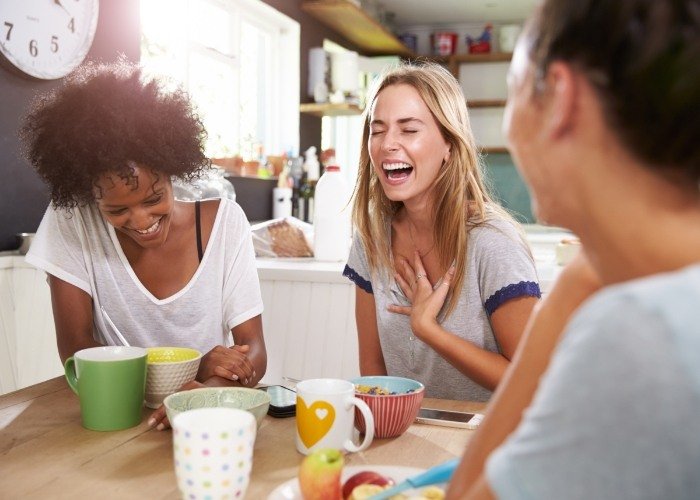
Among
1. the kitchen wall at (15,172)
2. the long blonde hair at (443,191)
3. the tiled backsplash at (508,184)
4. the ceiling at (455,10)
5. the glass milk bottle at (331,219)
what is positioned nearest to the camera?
the long blonde hair at (443,191)

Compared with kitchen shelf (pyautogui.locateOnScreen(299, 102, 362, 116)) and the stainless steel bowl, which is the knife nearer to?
the stainless steel bowl

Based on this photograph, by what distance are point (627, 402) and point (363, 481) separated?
446 mm

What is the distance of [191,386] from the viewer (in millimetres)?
1065

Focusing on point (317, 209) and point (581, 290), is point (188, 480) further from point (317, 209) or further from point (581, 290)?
point (317, 209)

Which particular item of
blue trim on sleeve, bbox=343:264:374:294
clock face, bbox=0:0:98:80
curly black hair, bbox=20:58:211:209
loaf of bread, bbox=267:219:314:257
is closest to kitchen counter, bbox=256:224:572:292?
loaf of bread, bbox=267:219:314:257

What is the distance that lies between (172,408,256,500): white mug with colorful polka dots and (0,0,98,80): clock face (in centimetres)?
175

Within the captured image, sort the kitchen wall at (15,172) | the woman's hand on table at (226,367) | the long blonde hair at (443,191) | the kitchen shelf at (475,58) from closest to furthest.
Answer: the woman's hand on table at (226,367), the long blonde hair at (443,191), the kitchen wall at (15,172), the kitchen shelf at (475,58)

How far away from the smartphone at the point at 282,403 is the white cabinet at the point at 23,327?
1190mm

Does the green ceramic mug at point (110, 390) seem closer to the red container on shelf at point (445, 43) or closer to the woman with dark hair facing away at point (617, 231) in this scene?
the woman with dark hair facing away at point (617, 231)

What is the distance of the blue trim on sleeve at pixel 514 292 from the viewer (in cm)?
129

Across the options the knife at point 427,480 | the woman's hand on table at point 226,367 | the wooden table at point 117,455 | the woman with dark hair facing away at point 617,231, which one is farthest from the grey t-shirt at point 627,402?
the woman's hand on table at point 226,367

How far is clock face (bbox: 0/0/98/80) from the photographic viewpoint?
6.64ft

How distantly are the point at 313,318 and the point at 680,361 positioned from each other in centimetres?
192

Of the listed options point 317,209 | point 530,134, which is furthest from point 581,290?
point 317,209
